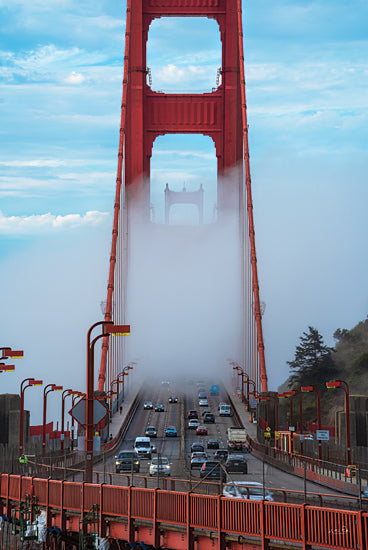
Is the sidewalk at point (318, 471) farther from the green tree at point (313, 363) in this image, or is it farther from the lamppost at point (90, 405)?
the green tree at point (313, 363)

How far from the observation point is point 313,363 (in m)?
144

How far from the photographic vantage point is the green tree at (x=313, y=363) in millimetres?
136875

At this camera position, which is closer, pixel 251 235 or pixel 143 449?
pixel 143 449

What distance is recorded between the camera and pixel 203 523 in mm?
22891

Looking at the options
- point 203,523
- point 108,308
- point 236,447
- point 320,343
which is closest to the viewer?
point 203,523

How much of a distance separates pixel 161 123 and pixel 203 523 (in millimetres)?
74839

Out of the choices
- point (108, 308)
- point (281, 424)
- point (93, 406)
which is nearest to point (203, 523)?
point (93, 406)

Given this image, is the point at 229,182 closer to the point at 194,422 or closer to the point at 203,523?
the point at 194,422

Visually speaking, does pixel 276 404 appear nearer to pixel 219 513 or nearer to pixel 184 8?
pixel 184 8

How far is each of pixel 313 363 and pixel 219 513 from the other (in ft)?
404

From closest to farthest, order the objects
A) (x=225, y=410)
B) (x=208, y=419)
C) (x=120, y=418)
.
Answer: (x=120, y=418), (x=208, y=419), (x=225, y=410)

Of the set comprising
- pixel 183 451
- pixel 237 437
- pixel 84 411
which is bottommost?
pixel 183 451

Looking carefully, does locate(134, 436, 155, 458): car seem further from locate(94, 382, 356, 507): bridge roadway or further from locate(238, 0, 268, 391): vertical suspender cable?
locate(238, 0, 268, 391): vertical suspender cable

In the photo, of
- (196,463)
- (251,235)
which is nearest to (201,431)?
(251,235)
